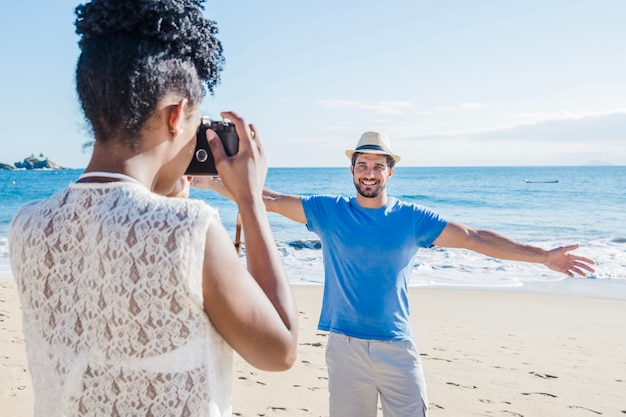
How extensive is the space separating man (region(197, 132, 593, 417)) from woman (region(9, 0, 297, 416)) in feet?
7.27

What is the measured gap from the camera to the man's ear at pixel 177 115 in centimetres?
121

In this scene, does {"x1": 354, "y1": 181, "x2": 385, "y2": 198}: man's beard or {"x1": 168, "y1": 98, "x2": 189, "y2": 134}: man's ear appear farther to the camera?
{"x1": 354, "y1": 181, "x2": 385, "y2": 198}: man's beard

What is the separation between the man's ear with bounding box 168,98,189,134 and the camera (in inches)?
47.8

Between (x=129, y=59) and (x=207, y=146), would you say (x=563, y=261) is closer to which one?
(x=207, y=146)

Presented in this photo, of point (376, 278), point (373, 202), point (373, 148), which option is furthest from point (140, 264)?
point (373, 148)

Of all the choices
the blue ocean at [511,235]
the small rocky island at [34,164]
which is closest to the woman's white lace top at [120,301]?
the blue ocean at [511,235]

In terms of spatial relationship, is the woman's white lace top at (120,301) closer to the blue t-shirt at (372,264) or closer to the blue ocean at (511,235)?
the blue t-shirt at (372,264)

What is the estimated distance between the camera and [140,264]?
42.8 inches

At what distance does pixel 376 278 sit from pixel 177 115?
2.39 m

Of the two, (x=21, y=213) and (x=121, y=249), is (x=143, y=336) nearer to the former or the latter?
(x=121, y=249)

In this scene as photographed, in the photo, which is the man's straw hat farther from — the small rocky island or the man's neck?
the small rocky island

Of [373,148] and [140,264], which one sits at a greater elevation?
[373,148]

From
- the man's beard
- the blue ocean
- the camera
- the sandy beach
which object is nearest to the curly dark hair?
the camera

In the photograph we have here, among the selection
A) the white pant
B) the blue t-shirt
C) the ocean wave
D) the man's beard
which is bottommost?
the ocean wave
